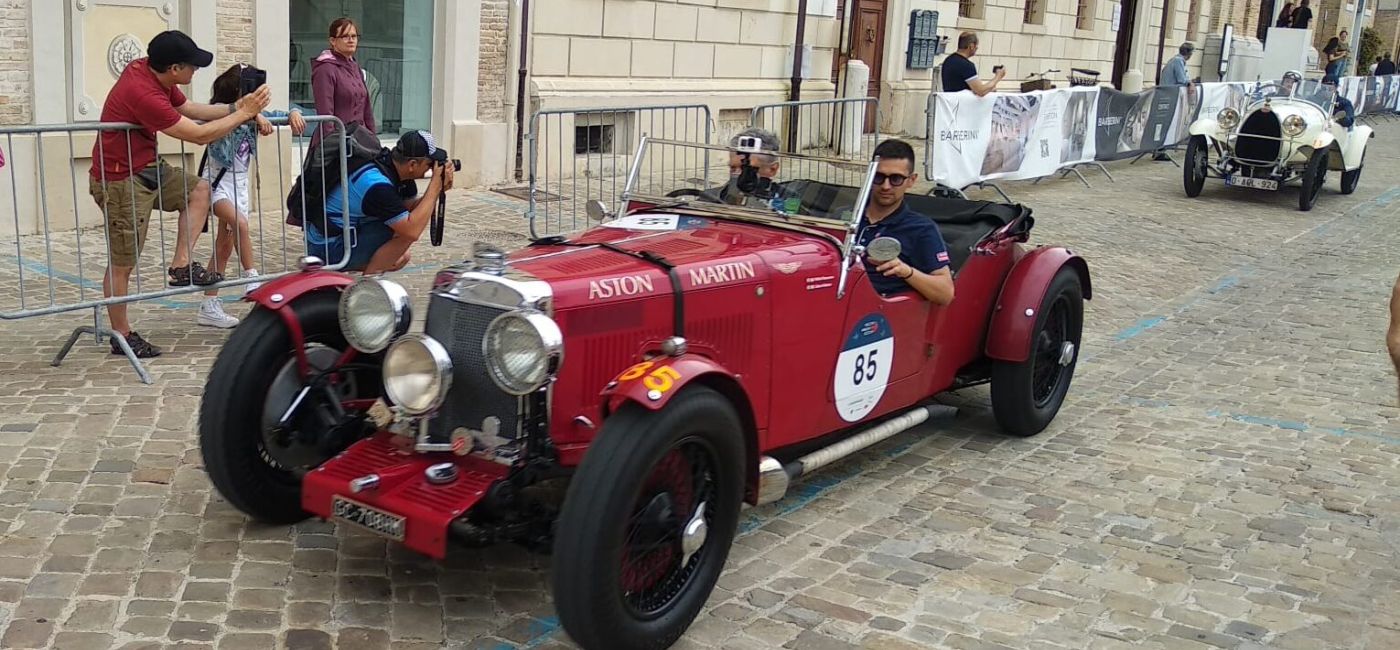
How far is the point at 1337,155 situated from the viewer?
15664 millimetres

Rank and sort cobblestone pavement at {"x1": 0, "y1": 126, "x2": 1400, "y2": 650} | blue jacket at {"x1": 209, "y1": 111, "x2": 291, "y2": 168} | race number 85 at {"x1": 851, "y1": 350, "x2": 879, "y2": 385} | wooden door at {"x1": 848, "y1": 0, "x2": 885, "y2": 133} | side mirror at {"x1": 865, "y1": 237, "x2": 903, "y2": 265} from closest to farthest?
cobblestone pavement at {"x1": 0, "y1": 126, "x2": 1400, "y2": 650}
side mirror at {"x1": 865, "y1": 237, "x2": 903, "y2": 265}
race number 85 at {"x1": 851, "y1": 350, "x2": 879, "y2": 385}
blue jacket at {"x1": 209, "y1": 111, "x2": 291, "y2": 168}
wooden door at {"x1": 848, "y1": 0, "x2": 885, "y2": 133}

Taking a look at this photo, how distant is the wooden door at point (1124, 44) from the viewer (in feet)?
90.5

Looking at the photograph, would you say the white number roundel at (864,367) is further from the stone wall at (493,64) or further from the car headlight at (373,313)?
the stone wall at (493,64)

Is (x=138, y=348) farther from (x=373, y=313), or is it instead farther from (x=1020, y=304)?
(x=1020, y=304)

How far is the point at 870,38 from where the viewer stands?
18.4 meters

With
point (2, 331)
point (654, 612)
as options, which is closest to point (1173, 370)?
point (654, 612)

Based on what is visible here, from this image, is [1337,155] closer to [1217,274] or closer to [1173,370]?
[1217,274]

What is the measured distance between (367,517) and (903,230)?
2.50 metres

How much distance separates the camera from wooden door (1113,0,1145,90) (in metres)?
27.6

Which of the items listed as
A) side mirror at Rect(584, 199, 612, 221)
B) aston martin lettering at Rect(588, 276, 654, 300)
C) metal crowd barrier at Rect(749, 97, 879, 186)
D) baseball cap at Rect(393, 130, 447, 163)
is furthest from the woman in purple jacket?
aston martin lettering at Rect(588, 276, 654, 300)

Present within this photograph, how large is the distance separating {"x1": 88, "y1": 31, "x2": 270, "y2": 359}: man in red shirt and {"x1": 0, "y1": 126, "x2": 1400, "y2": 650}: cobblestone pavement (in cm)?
49

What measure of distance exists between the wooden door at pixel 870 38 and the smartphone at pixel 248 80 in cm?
1185

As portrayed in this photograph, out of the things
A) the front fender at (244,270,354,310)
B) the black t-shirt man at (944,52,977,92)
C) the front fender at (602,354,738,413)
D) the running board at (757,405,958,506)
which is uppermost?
the black t-shirt man at (944,52,977,92)

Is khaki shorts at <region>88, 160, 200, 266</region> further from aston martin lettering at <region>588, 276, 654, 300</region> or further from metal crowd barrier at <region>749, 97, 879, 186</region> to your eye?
metal crowd barrier at <region>749, 97, 879, 186</region>
